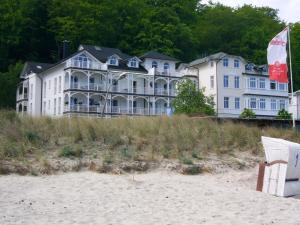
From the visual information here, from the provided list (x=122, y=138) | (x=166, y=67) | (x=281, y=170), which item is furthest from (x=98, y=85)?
Result: (x=281, y=170)

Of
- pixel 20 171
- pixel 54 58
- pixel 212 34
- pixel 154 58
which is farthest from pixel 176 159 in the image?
pixel 212 34

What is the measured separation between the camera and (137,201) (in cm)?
1245

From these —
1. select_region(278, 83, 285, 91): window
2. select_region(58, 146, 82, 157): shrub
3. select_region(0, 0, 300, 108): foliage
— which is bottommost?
select_region(58, 146, 82, 157): shrub

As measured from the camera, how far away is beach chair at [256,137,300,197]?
14.7m

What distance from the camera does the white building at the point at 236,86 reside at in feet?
206

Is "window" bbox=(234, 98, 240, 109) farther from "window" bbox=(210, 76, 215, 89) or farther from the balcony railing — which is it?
the balcony railing

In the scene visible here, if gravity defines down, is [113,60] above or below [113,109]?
above

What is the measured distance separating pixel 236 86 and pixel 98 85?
757 inches

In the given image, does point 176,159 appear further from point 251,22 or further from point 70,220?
point 251,22

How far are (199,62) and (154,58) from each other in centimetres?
731

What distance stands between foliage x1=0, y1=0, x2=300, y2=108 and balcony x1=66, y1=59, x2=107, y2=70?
1419 centimetres

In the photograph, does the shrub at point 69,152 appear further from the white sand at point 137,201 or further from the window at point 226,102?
the window at point 226,102

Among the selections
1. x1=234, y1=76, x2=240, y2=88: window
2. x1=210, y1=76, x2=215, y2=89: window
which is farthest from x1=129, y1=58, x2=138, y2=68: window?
x1=234, y1=76, x2=240, y2=88: window

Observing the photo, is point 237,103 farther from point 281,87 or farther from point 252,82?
point 281,87
